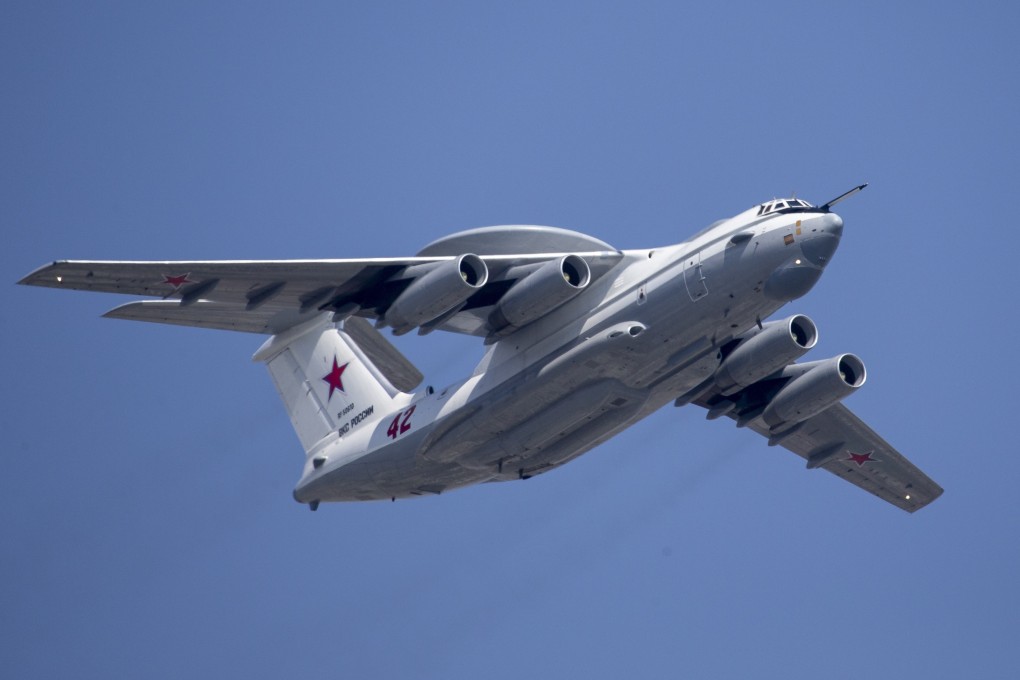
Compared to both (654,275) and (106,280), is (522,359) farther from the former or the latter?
(106,280)

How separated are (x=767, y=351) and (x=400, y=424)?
4492 mm

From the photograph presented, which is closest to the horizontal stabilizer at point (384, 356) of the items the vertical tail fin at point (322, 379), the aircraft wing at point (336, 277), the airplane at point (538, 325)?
the vertical tail fin at point (322, 379)

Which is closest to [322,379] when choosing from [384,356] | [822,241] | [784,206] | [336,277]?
[384,356]

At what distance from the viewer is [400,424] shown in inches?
738

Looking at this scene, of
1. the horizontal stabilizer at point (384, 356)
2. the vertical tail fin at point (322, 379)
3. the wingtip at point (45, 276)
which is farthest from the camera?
the horizontal stabilizer at point (384, 356)

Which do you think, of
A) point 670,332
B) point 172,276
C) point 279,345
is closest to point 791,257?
point 670,332

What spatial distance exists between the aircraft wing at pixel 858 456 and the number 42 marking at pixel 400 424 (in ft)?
13.1

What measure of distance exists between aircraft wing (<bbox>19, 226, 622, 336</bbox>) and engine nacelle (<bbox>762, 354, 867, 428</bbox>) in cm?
327

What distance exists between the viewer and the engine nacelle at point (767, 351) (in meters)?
17.6

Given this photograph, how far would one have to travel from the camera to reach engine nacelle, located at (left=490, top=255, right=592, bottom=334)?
16.8 m

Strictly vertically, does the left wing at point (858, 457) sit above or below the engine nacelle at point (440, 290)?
below

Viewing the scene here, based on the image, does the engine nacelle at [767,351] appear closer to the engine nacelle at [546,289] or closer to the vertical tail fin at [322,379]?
the engine nacelle at [546,289]

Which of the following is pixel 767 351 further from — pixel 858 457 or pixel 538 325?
pixel 858 457

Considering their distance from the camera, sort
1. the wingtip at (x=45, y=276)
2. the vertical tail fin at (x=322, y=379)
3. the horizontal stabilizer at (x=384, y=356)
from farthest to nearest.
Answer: the horizontal stabilizer at (x=384, y=356), the vertical tail fin at (x=322, y=379), the wingtip at (x=45, y=276)
